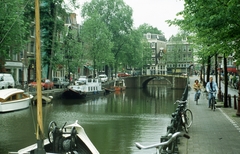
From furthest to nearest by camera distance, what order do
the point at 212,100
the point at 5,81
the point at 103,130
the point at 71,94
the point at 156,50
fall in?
the point at 156,50, the point at 71,94, the point at 5,81, the point at 212,100, the point at 103,130

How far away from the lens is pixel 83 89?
2000 inches

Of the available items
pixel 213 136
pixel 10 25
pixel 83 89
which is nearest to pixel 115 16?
pixel 83 89

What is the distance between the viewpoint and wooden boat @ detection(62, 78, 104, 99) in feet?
149

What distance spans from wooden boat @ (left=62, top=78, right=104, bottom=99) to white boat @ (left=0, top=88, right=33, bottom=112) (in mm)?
13254

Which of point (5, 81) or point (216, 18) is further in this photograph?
point (5, 81)

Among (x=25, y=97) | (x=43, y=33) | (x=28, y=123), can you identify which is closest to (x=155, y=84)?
(x=43, y=33)

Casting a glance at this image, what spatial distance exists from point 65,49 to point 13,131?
100 feet

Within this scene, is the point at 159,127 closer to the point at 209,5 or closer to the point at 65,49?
the point at 209,5

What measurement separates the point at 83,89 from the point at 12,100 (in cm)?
2098

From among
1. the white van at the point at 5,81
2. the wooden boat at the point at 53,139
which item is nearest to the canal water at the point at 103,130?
the wooden boat at the point at 53,139

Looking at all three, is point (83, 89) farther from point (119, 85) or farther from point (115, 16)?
point (119, 85)

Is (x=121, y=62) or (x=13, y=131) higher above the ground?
(x=121, y=62)

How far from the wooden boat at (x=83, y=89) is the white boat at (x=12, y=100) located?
13.3 meters

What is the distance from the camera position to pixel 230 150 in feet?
34.1
